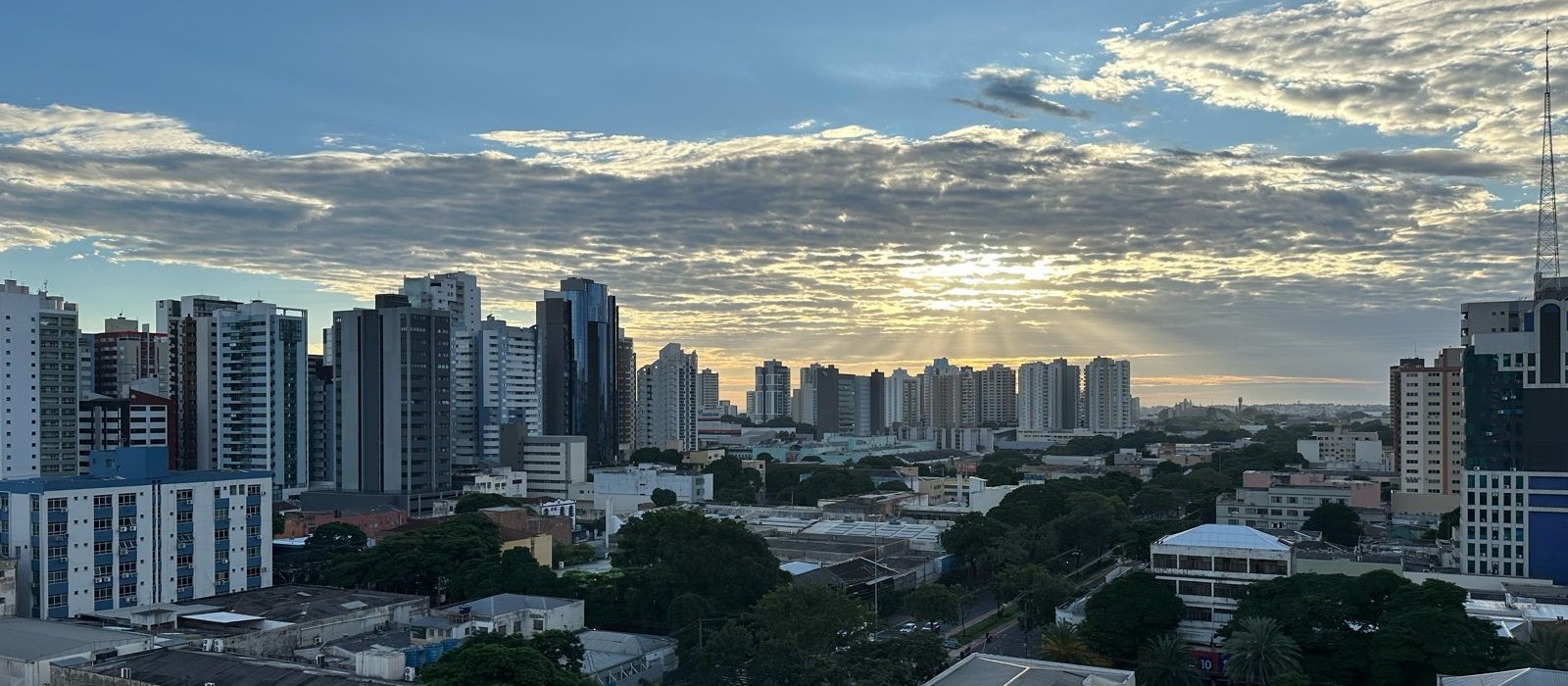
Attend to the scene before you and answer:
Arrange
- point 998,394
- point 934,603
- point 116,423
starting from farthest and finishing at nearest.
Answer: point 998,394 < point 116,423 < point 934,603

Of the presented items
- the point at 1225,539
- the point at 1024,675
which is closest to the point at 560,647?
the point at 1024,675

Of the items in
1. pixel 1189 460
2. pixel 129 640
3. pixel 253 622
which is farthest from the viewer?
pixel 1189 460

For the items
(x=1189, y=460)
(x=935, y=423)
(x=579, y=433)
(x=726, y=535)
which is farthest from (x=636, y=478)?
(x=935, y=423)

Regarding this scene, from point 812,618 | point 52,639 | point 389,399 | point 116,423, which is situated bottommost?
point 812,618

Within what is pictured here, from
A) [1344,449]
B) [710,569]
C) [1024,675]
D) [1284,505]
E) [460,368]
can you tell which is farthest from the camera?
[1344,449]

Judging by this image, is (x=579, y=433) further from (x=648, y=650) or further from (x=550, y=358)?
(x=648, y=650)

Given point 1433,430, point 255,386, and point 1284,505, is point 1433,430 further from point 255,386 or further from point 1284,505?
point 255,386
